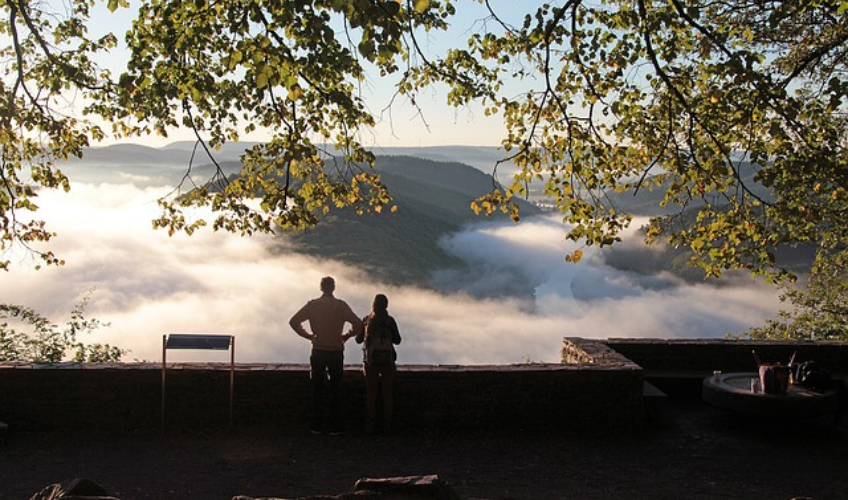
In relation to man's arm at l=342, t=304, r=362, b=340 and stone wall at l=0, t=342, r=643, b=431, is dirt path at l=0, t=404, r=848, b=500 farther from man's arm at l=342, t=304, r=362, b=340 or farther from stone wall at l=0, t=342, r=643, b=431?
man's arm at l=342, t=304, r=362, b=340

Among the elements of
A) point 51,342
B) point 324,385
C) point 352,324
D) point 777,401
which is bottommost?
point 777,401

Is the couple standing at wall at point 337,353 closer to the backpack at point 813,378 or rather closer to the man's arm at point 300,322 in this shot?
the man's arm at point 300,322

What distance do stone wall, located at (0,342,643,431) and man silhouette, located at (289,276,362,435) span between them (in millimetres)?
273

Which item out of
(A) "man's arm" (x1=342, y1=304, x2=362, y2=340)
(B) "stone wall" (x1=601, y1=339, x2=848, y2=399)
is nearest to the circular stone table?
(B) "stone wall" (x1=601, y1=339, x2=848, y2=399)

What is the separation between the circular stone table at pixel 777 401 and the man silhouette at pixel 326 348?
14.3 feet

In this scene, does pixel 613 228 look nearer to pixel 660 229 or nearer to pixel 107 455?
pixel 660 229

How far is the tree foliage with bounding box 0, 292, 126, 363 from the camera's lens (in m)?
13.2

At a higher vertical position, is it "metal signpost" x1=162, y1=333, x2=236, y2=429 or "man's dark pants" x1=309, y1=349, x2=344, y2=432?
"metal signpost" x1=162, y1=333, x2=236, y2=429

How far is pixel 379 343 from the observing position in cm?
820

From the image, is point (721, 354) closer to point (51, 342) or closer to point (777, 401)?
point (777, 401)

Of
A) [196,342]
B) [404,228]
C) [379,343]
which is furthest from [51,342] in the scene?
[404,228]

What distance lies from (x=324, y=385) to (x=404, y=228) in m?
118

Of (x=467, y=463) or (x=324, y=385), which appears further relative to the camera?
(x=324, y=385)

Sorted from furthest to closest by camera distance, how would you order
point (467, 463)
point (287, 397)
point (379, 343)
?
point (287, 397) → point (379, 343) → point (467, 463)
